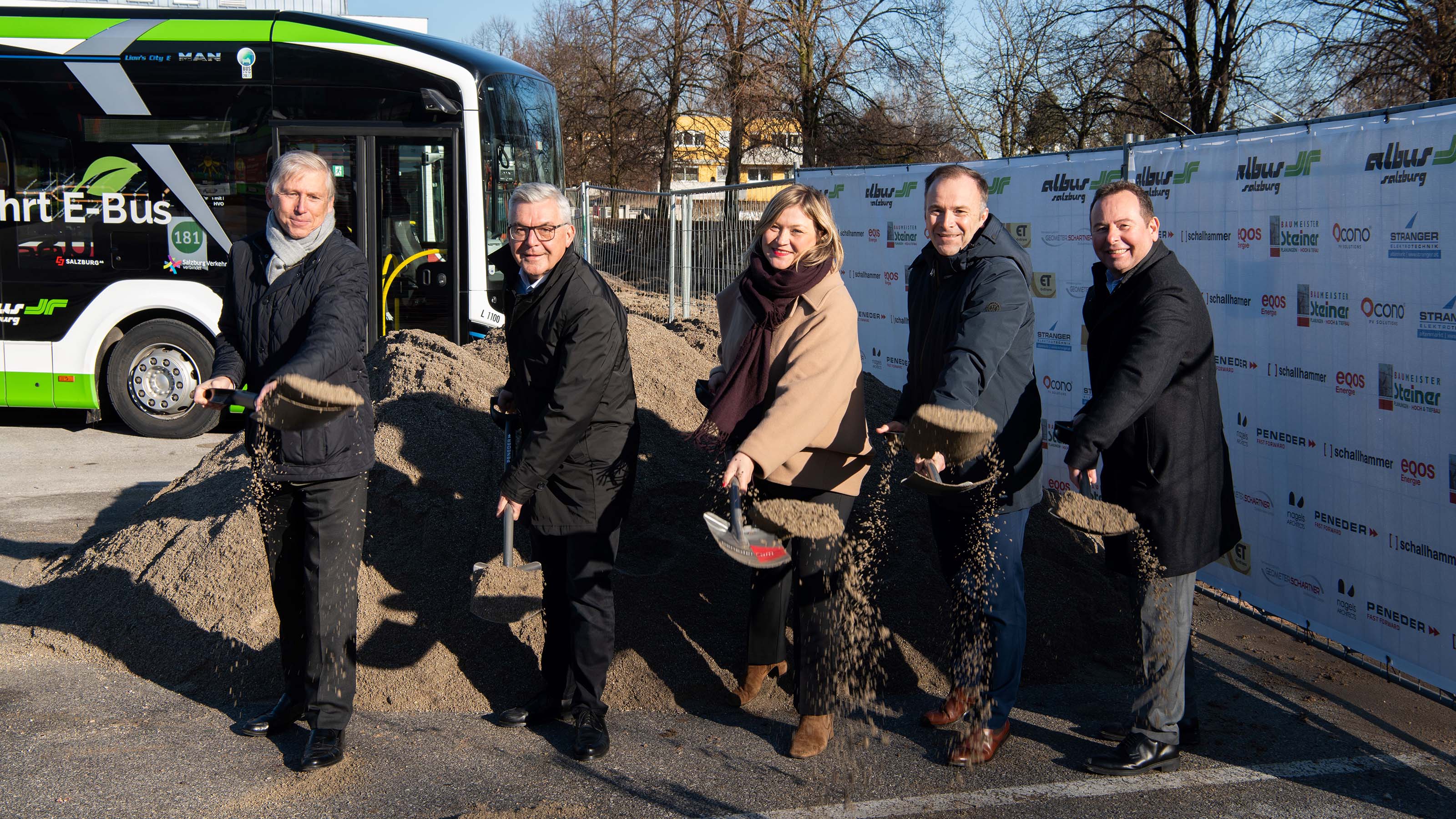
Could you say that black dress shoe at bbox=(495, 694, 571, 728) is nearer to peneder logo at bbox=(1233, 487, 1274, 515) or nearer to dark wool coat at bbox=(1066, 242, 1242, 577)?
dark wool coat at bbox=(1066, 242, 1242, 577)

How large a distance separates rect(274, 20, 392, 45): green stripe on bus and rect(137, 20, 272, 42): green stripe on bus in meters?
0.11

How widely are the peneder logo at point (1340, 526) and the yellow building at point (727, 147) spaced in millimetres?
20350

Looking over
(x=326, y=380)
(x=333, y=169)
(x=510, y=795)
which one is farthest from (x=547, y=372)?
(x=333, y=169)

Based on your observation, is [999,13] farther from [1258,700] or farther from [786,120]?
[1258,700]

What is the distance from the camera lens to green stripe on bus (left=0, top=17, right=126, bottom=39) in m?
9.99

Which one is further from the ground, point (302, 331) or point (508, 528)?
point (302, 331)

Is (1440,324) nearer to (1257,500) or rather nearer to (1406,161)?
(1406,161)

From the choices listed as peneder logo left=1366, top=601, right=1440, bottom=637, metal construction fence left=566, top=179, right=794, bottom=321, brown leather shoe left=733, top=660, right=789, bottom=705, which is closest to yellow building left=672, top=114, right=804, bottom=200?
metal construction fence left=566, top=179, right=794, bottom=321

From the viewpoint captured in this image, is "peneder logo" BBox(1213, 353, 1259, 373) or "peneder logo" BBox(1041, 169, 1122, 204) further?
"peneder logo" BBox(1041, 169, 1122, 204)

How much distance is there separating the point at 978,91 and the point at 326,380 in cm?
2220

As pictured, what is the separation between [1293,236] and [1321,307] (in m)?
0.36

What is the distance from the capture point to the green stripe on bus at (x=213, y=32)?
10.1m

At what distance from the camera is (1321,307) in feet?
15.3

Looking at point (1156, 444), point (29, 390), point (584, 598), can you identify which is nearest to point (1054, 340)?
point (1156, 444)
